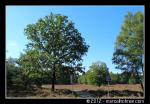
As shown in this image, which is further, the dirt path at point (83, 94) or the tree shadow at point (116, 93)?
the tree shadow at point (116, 93)

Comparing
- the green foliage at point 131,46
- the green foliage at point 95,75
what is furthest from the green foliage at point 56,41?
the green foliage at point 131,46

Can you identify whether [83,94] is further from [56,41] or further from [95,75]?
[56,41]

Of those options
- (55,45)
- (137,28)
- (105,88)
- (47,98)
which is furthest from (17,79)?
(137,28)

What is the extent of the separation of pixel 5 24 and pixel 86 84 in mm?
3689

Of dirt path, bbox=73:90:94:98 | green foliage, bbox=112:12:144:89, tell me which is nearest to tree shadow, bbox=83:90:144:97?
dirt path, bbox=73:90:94:98

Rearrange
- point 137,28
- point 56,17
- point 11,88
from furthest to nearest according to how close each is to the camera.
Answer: point 137,28 < point 56,17 < point 11,88

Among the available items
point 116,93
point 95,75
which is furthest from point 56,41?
point 116,93

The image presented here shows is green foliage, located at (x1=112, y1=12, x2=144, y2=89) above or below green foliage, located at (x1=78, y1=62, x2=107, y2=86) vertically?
above

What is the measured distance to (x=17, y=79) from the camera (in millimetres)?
12367

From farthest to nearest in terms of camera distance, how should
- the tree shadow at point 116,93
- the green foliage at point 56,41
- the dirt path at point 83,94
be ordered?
the green foliage at point 56,41
the tree shadow at point 116,93
the dirt path at point 83,94

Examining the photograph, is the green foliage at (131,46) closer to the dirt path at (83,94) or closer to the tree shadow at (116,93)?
the tree shadow at (116,93)

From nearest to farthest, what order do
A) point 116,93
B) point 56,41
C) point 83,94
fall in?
point 83,94, point 116,93, point 56,41

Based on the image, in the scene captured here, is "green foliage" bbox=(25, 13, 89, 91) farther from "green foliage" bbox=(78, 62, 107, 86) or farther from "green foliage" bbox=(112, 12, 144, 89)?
"green foliage" bbox=(112, 12, 144, 89)
